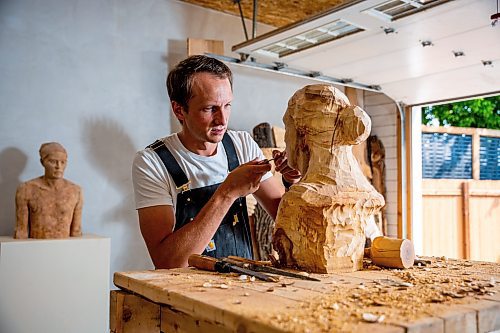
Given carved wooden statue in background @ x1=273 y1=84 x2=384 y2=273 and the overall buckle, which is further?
the overall buckle

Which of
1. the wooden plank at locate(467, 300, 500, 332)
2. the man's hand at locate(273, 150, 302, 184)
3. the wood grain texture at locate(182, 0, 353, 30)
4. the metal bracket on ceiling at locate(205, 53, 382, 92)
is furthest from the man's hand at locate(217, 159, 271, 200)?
the wood grain texture at locate(182, 0, 353, 30)

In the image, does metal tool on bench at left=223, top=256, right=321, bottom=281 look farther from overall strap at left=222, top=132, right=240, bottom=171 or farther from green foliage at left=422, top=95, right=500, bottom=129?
green foliage at left=422, top=95, right=500, bottom=129

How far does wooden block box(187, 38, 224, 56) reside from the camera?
4004 mm

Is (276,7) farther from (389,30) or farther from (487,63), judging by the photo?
(487,63)

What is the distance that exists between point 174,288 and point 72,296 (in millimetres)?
2399

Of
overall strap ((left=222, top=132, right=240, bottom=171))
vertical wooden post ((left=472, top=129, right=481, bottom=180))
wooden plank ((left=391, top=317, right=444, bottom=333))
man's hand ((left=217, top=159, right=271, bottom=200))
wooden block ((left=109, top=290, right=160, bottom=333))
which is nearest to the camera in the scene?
wooden plank ((left=391, top=317, right=444, bottom=333))

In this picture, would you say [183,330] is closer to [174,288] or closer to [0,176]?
[174,288]

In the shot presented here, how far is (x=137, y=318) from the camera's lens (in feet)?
3.84

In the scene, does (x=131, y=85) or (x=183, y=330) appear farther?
(x=131, y=85)

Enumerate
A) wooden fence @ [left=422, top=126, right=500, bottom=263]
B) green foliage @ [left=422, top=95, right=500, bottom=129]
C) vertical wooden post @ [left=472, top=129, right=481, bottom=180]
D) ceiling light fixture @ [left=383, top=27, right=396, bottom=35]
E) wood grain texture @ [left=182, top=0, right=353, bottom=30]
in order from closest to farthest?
ceiling light fixture @ [left=383, top=27, right=396, bottom=35]
wood grain texture @ [left=182, top=0, right=353, bottom=30]
wooden fence @ [left=422, top=126, right=500, bottom=263]
vertical wooden post @ [left=472, top=129, right=481, bottom=180]
green foliage @ [left=422, top=95, right=500, bottom=129]

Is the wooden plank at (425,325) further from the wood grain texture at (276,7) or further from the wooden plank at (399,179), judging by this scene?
the wooden plank at (399,179)

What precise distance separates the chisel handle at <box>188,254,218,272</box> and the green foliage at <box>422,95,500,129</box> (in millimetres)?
6207

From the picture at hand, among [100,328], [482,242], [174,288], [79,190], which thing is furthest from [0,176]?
[482,242]

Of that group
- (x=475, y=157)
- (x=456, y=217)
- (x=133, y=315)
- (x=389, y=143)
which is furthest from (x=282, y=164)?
(x=475, y=157)
